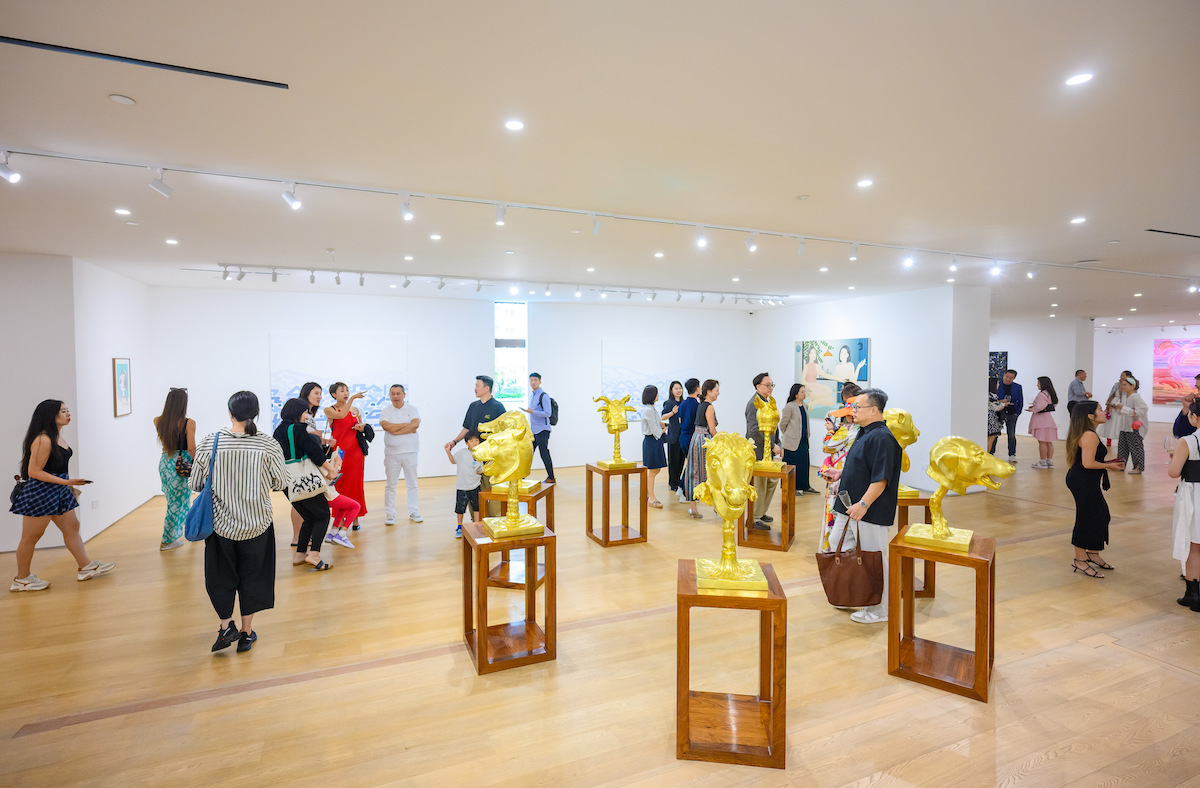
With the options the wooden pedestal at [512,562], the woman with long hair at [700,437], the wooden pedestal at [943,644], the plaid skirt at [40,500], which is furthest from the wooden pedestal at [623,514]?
the plaid skirt at [40,500]

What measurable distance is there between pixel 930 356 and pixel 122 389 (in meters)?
10.2

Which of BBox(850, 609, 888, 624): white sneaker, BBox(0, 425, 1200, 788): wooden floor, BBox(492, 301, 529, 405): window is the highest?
BBox(492, 301, 529, 405): window

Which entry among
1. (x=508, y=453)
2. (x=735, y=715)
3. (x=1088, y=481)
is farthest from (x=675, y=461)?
(x=735, y=715)

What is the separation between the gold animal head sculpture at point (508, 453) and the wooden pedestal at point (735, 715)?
1166 mm

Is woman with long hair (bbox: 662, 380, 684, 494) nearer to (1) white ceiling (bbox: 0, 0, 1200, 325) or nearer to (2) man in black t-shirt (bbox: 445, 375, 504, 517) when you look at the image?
(2) man in black t-shirt (bbox: 445, 375, 504, 517)

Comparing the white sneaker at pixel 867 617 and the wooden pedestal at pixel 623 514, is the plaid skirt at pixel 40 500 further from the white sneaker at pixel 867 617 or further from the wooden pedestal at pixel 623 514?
the white sneaker at pixel 867 617

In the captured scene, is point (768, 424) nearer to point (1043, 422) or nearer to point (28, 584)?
point (28, 584)

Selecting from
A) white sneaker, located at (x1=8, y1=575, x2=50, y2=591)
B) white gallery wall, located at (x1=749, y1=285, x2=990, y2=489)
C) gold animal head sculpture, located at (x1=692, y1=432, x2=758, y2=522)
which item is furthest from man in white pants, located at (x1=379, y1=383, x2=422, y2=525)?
white gallery wall, located at (x1=749, y1=285, x2=990, y2=489)

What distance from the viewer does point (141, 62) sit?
227cm

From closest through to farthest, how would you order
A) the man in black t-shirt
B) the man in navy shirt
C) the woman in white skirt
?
the woman in white skirt → the man in black t-shirt → the man in navy shirt

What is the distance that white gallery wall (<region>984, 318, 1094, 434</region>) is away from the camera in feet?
44.5

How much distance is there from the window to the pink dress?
29.3 feet

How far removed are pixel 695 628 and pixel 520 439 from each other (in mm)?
1702

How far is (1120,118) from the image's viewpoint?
9.32 feet
